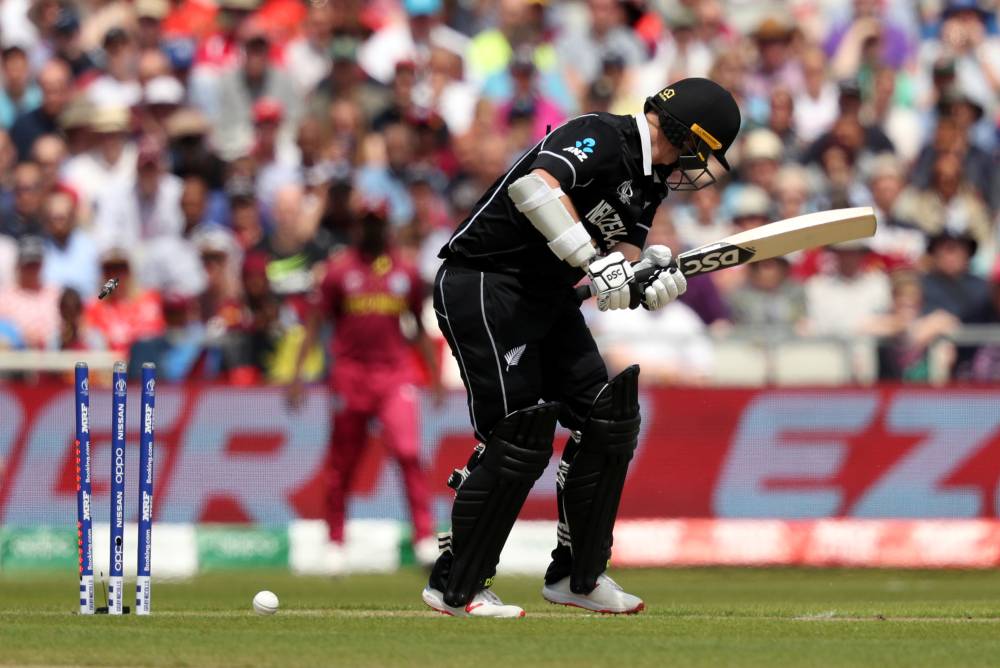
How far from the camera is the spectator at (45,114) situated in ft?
49.8

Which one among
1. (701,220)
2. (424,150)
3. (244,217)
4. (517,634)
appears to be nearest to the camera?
(517,634)

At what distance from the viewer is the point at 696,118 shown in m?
6.87

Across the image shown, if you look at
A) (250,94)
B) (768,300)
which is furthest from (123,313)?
(768,300)

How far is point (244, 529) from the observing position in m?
12.1

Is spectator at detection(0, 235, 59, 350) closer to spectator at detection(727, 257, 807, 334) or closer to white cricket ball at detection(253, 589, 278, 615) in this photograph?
spectator at detection(727, 257, 807, 334)

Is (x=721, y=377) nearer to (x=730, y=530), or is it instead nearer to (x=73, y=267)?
(x=730, y=530)

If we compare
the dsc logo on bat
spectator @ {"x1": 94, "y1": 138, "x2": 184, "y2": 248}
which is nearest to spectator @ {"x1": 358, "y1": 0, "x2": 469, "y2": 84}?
spectator @ {"x1": 94, "y1": 138, "x2": 184, "y2": 248}

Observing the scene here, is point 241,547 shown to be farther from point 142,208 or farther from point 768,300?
point 768,300

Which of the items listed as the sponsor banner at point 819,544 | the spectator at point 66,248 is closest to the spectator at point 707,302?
the sponsor banner at point 819,544

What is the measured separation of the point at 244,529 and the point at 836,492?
3841mm

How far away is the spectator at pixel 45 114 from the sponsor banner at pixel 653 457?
3.68m

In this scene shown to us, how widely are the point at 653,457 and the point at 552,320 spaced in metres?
5.28

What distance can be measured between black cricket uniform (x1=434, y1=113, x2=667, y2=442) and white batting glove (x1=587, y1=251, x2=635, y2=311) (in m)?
0.31

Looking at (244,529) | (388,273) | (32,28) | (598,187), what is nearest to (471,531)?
(598,187)
